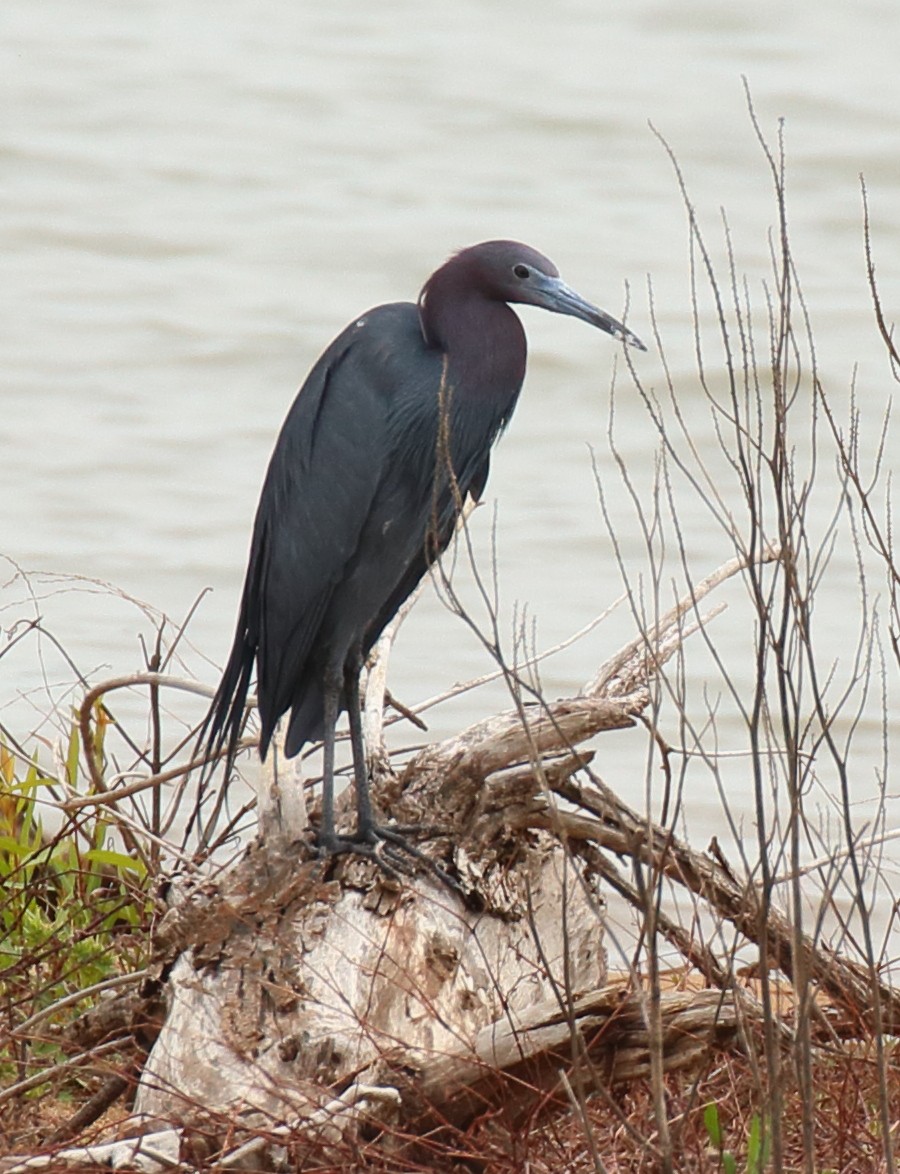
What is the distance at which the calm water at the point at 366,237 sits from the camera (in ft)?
23.7

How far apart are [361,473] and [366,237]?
638 centimetres

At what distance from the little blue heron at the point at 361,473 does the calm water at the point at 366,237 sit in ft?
6.50

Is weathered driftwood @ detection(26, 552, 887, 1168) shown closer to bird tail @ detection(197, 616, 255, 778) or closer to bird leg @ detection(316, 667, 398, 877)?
bird leg @ detection(316, 667, 398, 877)

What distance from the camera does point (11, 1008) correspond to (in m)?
3.69

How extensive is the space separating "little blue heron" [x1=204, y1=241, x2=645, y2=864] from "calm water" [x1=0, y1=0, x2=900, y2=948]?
198 cm

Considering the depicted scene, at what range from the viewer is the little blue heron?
404 centimetres

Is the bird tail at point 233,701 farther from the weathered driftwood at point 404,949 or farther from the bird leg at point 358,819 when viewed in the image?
the weathered driftwood at point 404,949

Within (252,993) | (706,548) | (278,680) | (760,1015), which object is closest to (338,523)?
(278,680)

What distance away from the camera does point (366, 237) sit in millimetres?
10242

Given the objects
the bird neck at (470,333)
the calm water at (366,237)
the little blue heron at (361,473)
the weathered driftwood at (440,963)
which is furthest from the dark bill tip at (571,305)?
the calm water at (366,237)

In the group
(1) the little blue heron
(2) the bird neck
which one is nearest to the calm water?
(1) the little blue heron

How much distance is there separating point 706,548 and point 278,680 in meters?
3.60

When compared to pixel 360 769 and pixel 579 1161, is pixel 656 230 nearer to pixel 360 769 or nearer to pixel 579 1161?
pixel 360 769

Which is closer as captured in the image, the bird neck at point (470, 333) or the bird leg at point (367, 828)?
the bird leg at point (367, 828)
